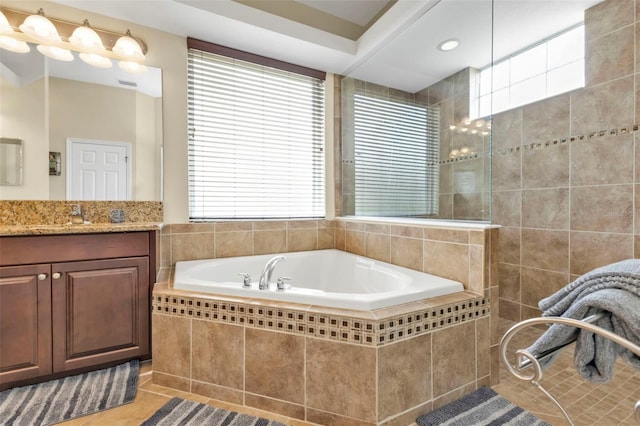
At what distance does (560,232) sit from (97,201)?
132 inches

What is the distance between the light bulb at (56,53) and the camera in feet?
6.30

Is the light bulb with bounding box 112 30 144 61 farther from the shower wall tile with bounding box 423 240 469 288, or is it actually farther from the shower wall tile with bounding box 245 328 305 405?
the shower wall tile with bounding box 423 240 469 288

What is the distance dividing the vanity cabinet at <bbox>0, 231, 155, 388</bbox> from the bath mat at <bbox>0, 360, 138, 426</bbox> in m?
0.06

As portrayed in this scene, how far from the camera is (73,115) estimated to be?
1983 millimetres

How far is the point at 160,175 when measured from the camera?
2199 mm

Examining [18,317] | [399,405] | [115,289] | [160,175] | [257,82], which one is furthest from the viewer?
[257,82]

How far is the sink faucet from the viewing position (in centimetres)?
197

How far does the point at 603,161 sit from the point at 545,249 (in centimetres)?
74

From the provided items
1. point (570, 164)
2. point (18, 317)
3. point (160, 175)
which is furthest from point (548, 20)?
point (18, 317)

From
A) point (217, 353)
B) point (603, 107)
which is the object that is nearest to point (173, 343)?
point (217, 353)

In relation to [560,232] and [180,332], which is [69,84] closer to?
[180,332]

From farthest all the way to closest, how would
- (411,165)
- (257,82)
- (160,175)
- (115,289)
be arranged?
1. (411,165)
2. (257,82)
3. (160,175)
4. (115,289)

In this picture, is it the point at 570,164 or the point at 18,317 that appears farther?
the point at 570,164

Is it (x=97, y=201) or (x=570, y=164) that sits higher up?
(x=570, y=164)
